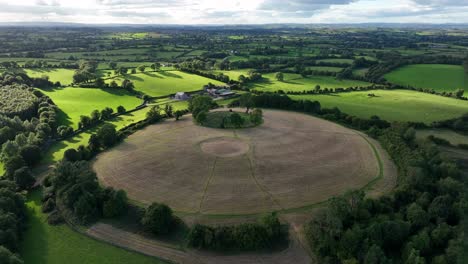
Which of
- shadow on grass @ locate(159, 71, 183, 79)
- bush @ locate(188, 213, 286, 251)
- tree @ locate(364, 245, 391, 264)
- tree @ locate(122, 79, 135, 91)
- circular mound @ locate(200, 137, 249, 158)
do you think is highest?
shadow on grass @ locate(159, 71, 183, 79)

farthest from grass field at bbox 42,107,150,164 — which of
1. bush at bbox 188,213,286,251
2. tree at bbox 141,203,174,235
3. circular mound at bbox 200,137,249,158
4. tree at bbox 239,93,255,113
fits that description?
bush at bbox 188,213,286,251

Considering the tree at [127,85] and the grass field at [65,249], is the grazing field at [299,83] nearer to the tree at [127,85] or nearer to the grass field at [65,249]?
the tree at [127,85]

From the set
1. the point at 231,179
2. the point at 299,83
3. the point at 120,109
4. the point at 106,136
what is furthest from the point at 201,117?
the point at 299,83

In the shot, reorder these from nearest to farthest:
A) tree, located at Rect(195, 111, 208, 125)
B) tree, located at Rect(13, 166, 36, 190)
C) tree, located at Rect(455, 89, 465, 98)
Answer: tree, located at Rect(13, 166, 36, 190) → tree, located at Rect(195, 111, 208, 125) → tree, located at Rect(455, 89, 465, 98)

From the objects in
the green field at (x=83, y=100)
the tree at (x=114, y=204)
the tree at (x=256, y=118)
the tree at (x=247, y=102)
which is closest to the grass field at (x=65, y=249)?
the tree at (x=114, y=204)

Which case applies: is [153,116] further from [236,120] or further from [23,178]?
[23,178]

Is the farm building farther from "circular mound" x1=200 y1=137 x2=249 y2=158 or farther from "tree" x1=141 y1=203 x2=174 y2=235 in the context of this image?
"tree" x1=141 y1=203 x2=174 y2=235
